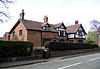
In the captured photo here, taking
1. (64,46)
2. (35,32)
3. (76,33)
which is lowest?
(64,46)

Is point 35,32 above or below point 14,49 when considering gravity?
above

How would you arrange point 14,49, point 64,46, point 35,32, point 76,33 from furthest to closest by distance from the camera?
point 76,33, point 35,32, point 64,46, point 14,49

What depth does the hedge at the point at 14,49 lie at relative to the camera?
22550 mm

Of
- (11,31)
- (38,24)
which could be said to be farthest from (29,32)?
(11,31)

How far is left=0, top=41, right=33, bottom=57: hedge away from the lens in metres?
22.5

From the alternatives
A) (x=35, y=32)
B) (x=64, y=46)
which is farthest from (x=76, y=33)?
(x=64, y=46)

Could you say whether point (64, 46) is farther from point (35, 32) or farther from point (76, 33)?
point (76, 33)

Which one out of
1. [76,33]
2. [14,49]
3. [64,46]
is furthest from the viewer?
[76,33]

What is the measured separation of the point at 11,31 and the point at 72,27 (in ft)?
67.7

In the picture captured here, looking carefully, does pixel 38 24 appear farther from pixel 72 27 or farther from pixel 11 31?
pixel 72 27

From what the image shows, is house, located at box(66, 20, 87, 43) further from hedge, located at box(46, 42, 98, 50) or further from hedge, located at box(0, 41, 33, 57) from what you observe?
hedge, located at box(0, 41, 33, 57)

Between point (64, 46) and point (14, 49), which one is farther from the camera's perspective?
point (64, 46)

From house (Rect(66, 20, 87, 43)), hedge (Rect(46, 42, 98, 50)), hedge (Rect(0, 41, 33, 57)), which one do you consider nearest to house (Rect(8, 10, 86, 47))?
house (Rect(66, 20, 87, 43))

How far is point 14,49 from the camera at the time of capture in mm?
24141
